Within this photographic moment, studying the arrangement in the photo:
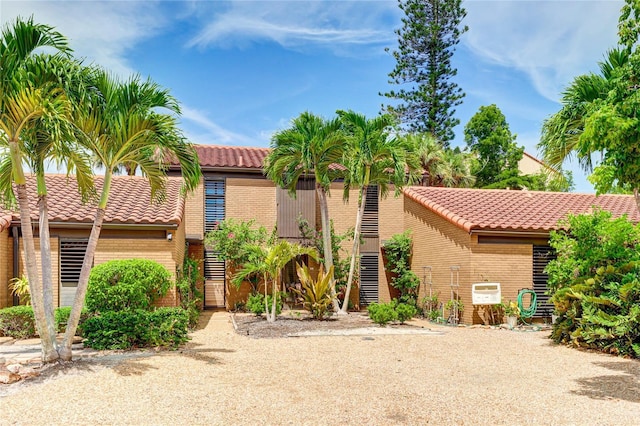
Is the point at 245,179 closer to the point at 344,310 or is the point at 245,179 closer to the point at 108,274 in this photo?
the point at 344,310

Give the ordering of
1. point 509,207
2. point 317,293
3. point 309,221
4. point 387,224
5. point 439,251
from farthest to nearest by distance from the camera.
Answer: point 387,224
point 309,221
point 509,207
point 439,251
point 317,293

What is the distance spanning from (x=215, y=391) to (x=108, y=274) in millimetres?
5461

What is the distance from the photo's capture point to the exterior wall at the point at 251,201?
67.5 ft

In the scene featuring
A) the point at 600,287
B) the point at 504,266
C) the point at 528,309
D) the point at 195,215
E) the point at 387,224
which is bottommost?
the point at 528,309

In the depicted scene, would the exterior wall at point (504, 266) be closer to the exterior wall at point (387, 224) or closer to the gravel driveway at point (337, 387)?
the gravel driveway at point (337, 387)

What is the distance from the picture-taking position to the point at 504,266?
50.6 feet

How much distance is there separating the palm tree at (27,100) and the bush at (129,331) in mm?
1559

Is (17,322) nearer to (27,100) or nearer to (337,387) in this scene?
(27,100)

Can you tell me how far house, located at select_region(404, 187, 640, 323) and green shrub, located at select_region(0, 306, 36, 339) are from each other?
1154cm

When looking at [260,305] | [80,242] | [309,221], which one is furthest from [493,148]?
[80,242]

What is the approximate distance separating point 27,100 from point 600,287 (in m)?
11.5

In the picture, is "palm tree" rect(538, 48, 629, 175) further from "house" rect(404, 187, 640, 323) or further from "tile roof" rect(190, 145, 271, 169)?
"tile roof" rect(190, 145, 271, 169)

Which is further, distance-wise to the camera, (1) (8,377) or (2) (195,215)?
(2) (195,215)

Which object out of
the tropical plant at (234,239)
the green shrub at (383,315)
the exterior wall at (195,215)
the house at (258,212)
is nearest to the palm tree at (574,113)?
the green shrub at (383,315)
